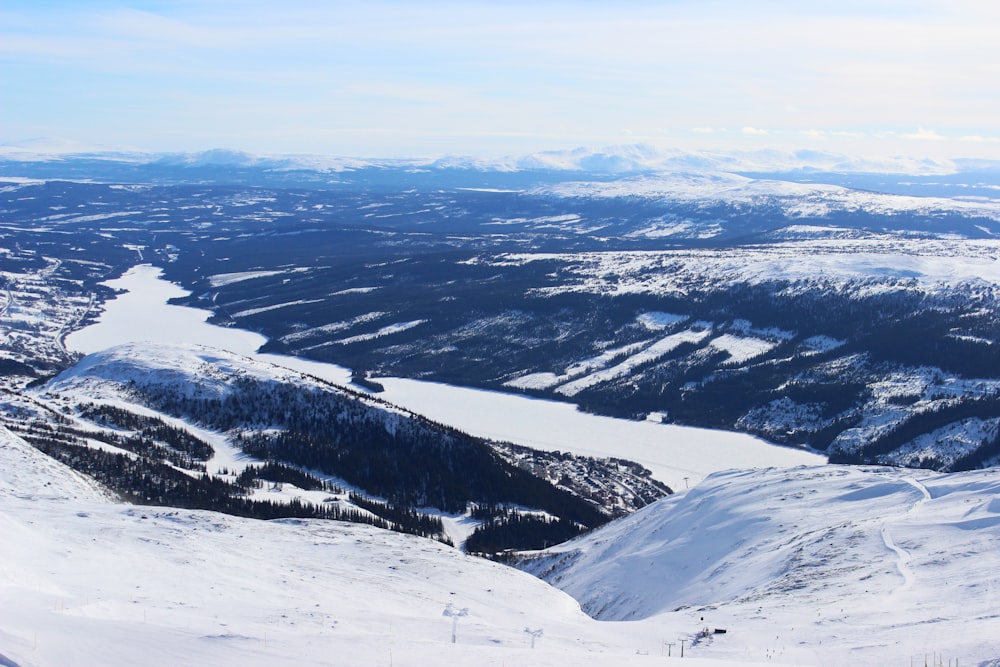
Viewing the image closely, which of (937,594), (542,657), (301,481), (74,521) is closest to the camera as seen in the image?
(542,657)

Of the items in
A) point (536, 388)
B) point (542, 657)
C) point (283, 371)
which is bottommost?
point (536, 388)

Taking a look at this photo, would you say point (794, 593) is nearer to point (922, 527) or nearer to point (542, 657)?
point (922, 527)

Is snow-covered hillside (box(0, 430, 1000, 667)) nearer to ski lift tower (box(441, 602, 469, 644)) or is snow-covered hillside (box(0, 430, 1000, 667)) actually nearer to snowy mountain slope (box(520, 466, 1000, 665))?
snowy mountain slope (box(520, 466, 1000, 665))

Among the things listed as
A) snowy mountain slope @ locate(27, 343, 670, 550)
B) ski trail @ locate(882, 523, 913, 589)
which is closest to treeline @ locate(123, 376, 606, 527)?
snowy mountain slope @ locate(27, 343, 670, 550)

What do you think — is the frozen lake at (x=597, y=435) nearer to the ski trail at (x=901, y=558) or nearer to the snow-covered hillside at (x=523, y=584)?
the snow-covered hillside at (x=523, y=584)

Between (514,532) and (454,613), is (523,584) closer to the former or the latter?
(454,613)

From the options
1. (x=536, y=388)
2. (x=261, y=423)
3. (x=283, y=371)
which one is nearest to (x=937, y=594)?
(x=261, y=423)
